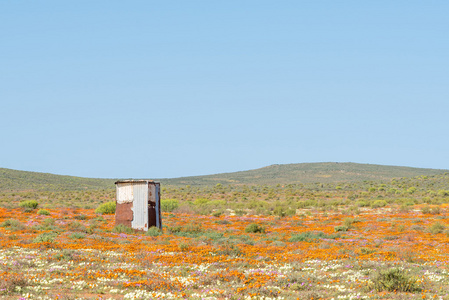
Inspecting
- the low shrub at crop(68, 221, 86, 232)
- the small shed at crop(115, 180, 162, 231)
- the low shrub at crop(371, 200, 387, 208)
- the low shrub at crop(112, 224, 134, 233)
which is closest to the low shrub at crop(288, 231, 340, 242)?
the small shed at crop(115, 180, 162, 231)

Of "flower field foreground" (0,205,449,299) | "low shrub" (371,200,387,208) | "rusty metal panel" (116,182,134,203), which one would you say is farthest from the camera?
"low shrub" (371,200,387,208)

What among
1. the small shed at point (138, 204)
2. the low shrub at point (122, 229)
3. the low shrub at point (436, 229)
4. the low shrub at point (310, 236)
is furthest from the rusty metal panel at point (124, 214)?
the low shrub at point (436, 229)

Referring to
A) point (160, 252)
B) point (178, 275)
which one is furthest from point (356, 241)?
point (178, 275)

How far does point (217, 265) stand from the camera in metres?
15.4

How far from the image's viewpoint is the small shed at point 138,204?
26016 millimetres

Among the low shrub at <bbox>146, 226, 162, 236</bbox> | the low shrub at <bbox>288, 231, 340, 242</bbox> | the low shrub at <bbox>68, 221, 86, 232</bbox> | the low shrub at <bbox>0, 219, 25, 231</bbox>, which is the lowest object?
the low shrub at <bbox>288, 231, 340, 242</bbox>

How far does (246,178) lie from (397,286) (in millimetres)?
114454

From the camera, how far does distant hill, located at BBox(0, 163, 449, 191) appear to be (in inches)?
3794

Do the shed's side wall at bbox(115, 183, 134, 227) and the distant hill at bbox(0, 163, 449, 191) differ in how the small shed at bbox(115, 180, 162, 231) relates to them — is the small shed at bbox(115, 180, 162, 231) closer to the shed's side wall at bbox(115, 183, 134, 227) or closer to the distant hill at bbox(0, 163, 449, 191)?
the shed's side wall at bbox(115, 183, 134, 227)

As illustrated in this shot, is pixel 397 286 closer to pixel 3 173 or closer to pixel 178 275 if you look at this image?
pixel 178 275

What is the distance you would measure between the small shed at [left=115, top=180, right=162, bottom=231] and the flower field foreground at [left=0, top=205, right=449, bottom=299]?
3.29 ft

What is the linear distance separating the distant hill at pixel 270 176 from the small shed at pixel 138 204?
6819cm

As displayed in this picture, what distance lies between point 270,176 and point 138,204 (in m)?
99.9

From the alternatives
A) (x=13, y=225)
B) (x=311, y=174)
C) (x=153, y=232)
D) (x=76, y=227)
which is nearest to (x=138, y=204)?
(x=153, y=232)
